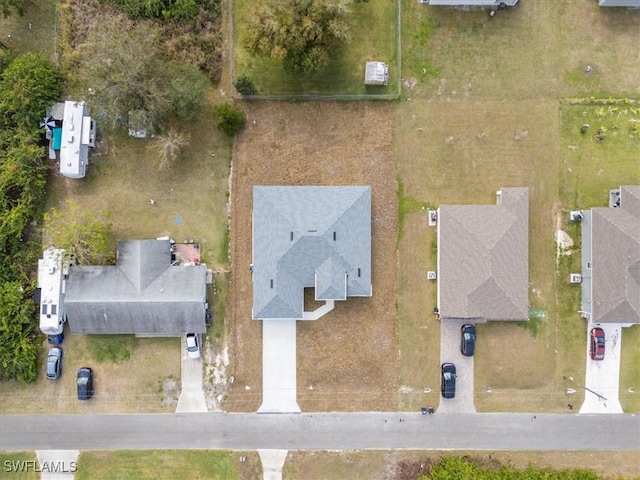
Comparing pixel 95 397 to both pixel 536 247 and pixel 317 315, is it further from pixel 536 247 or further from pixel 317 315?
pixel 536 247

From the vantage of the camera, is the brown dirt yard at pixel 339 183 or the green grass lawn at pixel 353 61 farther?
the brown dirt yard at pixel 339 183

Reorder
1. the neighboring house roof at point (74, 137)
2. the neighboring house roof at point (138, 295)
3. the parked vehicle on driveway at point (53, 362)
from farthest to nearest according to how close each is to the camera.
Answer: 1. the parked vehicle on driveway at point (53, 362)
2. the neighboring house roof at point (74, 137)
3. the neighboring house roof at point (138, 295)

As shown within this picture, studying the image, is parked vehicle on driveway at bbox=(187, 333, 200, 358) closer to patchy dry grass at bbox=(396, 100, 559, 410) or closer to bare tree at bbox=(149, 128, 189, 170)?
bare tree at bbox=(149, 128, 189, 170)

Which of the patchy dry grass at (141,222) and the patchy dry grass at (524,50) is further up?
the patchy dry grass at (524,50)

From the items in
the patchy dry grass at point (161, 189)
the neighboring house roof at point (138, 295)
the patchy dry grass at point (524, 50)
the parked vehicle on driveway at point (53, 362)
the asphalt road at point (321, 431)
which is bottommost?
the asphalt road at point (321, 431)

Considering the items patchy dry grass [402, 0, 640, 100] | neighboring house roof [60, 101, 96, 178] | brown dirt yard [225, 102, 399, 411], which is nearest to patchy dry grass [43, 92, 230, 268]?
neighboring house roof [60, 101, 96, 178]

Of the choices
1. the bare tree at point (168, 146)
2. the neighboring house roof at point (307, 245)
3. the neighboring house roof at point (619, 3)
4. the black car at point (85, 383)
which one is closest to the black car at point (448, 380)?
the neighboring house roof at point (307, 245)

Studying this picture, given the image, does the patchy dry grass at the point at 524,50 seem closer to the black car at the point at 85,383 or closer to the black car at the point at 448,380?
the black car at the point at 448,380

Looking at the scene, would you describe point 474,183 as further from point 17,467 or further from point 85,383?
point 17,467
